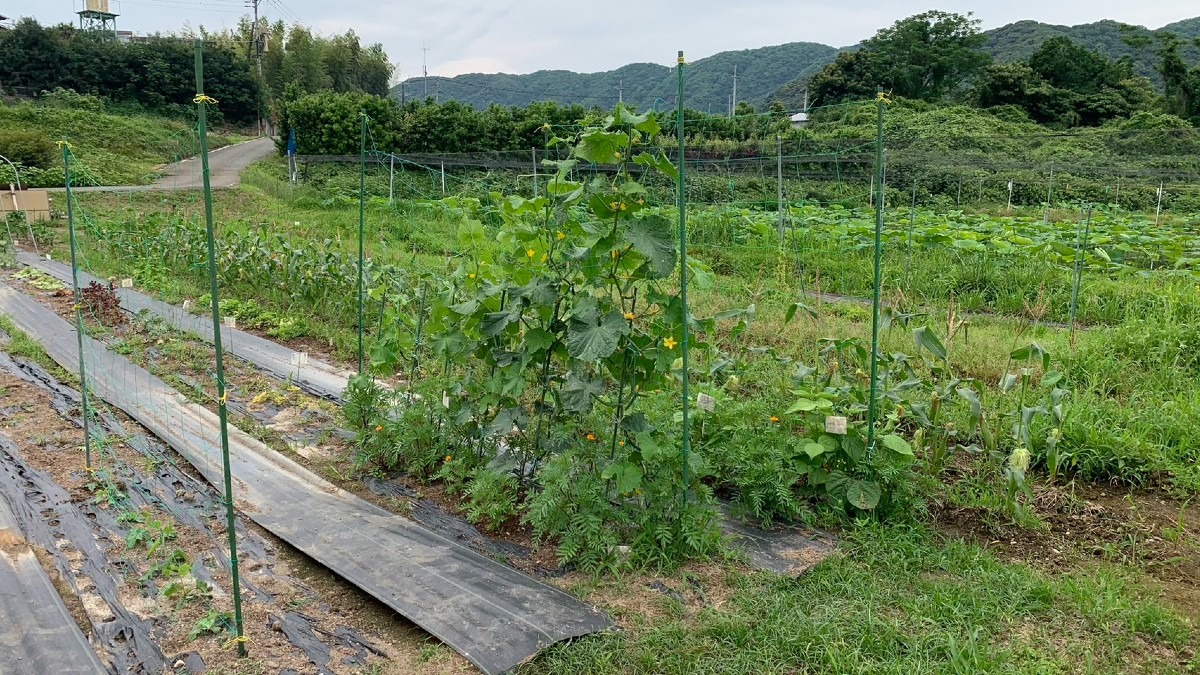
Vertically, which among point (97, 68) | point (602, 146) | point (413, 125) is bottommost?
point (602, 146)

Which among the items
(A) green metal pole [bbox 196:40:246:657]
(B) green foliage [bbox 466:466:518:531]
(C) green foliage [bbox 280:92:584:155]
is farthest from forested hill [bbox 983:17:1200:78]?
(A) green metal pole [bbox 196:40:246:657]

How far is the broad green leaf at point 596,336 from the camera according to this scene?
2789 mm

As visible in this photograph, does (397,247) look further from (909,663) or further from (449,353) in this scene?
(909,663)

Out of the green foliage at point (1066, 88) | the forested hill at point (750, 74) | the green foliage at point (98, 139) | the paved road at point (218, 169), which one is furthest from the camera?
the forested hill at point (750, 74)

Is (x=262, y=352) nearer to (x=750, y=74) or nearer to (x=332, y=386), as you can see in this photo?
(x=332, y=386)

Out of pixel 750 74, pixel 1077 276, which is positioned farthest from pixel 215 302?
pixel 750 74

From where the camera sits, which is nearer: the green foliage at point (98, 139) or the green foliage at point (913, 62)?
the green foliage at point (98, 139)

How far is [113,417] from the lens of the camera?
4191 millimetres

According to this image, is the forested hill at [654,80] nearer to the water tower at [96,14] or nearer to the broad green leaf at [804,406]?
the water tower at [96,14]

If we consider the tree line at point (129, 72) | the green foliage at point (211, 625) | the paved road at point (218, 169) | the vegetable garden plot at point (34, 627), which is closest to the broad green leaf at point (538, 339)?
the green foliage at point (211, 625)

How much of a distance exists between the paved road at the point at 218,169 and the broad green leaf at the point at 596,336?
1305 cm

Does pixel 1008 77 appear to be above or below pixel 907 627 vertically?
above

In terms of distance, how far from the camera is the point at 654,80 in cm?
5100

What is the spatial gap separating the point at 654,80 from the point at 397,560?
51.3 metres
